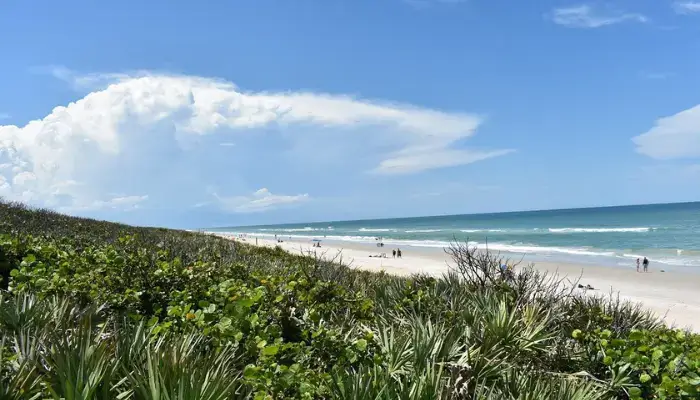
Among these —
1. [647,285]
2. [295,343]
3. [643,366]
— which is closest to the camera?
[643,366]

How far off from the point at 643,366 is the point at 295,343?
2.95m

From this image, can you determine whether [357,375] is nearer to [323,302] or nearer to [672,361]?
[672,361]

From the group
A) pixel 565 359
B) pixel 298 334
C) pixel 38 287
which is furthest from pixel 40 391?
pixel 565 359

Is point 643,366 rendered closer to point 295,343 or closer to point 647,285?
point 295,343

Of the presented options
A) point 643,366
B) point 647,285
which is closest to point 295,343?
point 643,366

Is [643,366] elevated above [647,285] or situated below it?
above

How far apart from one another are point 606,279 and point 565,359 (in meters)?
27.0

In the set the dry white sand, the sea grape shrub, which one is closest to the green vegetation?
the sea grape shrub

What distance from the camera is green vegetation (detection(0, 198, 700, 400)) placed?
271 cm

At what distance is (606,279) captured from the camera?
28.7 m

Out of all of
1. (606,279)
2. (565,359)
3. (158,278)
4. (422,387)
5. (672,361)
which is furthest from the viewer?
→ (606,279)

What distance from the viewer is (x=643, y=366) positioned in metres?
4.33

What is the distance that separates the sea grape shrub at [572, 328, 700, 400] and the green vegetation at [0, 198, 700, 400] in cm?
1

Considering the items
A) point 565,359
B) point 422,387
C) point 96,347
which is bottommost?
point 565,359
